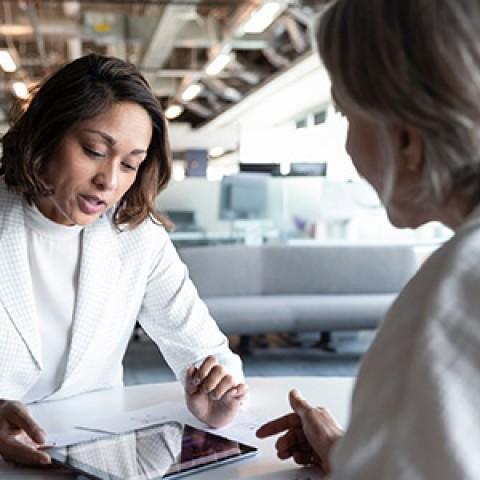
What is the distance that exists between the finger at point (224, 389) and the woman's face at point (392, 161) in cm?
79

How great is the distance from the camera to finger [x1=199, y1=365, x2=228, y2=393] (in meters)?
1.51

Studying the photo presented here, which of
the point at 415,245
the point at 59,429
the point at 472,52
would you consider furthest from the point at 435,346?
Result: the point at 415,245

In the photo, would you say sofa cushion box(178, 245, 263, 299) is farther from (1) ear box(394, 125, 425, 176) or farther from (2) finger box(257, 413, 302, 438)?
(1) ear box(394, 125, 425, 176)

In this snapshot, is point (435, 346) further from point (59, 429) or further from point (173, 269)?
point (173, 269)

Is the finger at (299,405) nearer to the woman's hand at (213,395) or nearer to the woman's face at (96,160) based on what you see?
the woman's hand at (213,395)

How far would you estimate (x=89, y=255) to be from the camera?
1738 mm

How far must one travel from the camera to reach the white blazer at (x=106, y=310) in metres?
1.61

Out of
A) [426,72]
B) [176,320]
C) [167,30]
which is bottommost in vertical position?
[176,320]

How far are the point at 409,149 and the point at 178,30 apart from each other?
7365 millimetres

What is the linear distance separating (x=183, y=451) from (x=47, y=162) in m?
0.73

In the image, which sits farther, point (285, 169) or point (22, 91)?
point (285, 169)

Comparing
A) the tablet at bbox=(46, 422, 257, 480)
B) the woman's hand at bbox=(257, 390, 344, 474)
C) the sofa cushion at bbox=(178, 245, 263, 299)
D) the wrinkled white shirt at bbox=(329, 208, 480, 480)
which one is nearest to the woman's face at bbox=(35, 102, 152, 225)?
the tablet at bbox=(46, 422, 257, 480)

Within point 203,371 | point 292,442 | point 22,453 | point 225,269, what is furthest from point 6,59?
point 292,442

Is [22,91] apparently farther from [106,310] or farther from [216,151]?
[216,151]
